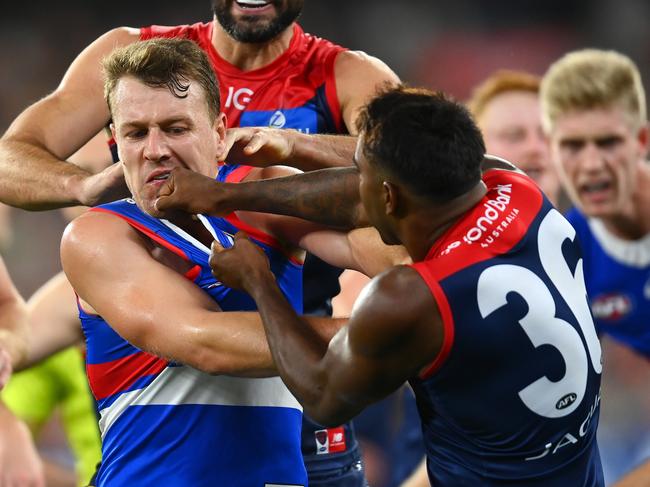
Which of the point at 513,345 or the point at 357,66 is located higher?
the point at 357,66

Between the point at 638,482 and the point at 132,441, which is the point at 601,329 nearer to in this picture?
the point at 638,482

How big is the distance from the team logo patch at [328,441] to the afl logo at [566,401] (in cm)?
186

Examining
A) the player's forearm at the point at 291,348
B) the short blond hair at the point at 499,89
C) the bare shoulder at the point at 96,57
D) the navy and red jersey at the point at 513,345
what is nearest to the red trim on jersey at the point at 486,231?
the navy and red jersey at the point at 513,345

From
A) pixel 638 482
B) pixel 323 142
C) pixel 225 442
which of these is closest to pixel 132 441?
pixel 225 442

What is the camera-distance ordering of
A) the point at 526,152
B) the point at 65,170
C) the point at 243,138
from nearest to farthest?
the point at 243,138 → the point at 65,170 → the point at 526,152

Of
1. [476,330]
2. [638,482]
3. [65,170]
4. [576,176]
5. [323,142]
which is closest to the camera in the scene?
[476,330]

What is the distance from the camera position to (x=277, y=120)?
4762mm

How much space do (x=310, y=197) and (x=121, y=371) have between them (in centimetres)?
77

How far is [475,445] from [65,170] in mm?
1966

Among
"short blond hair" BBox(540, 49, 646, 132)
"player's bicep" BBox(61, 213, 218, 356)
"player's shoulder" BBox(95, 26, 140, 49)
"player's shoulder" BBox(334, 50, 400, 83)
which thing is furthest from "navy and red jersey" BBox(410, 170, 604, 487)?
"short blond hair" BBox(540, 49, 646, 132)

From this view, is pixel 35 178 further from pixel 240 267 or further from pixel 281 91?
pixel 240 267

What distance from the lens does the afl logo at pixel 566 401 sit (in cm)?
325

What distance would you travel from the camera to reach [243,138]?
3.69 metres

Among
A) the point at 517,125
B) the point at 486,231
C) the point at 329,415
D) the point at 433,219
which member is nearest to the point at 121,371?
the point at 329,415
